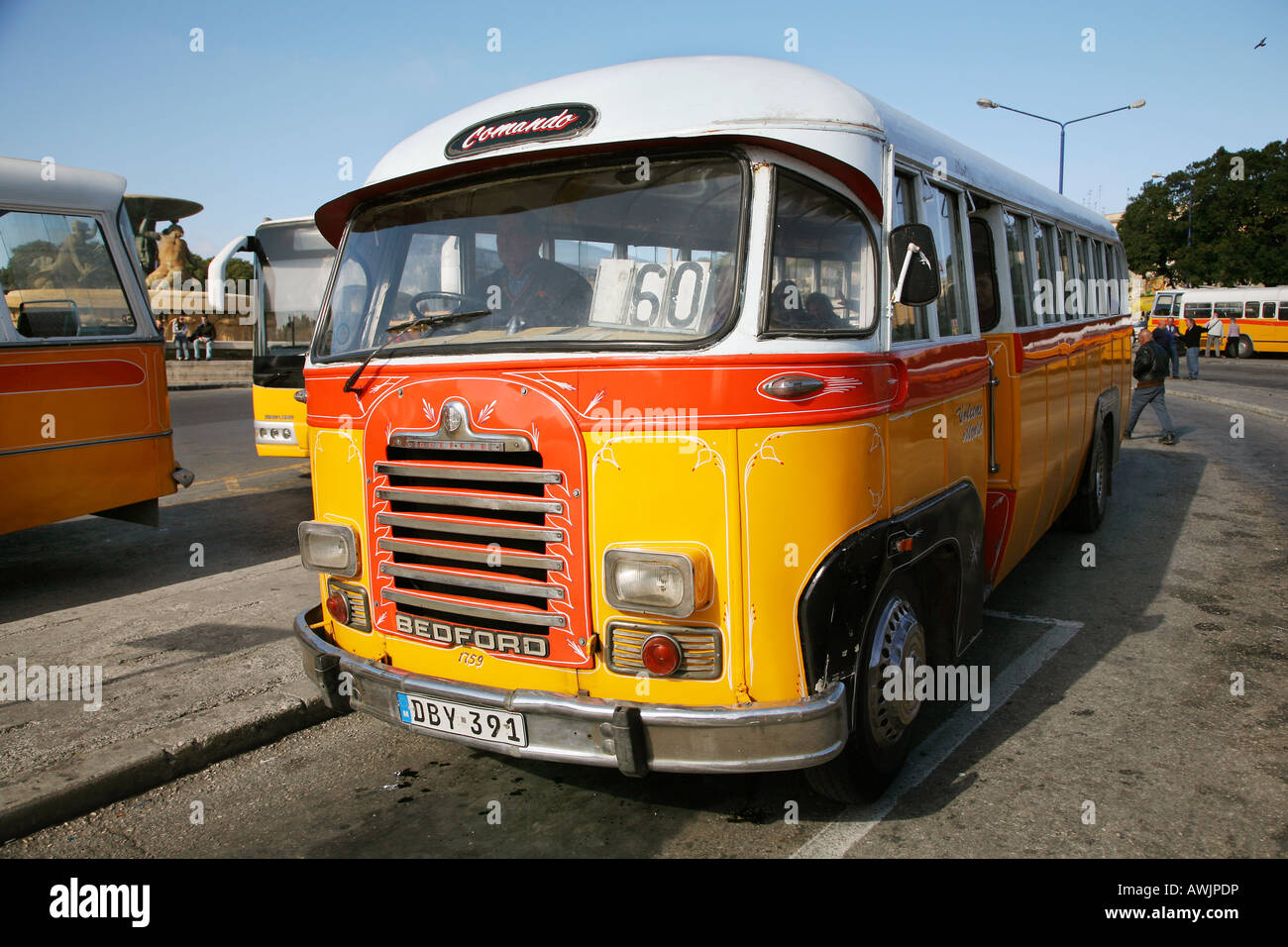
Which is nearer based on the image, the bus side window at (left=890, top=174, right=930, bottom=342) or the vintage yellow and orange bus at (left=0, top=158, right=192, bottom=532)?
the bus side window at (left=890, top=174, right=930, bottom=342)

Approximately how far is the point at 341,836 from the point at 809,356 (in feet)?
8.20

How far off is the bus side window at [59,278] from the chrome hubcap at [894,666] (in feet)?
21.6

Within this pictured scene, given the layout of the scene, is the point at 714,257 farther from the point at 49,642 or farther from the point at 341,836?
the point at 49,642

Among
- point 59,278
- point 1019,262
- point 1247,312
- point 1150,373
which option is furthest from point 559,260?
point 1247,312

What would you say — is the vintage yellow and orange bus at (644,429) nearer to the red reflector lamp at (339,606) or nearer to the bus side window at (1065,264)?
the red reflector lamp at (339,606)

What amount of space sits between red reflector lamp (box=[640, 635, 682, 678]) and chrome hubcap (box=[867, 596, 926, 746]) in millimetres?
767

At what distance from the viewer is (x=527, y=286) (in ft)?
12.1

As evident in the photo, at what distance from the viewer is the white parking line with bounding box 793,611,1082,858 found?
3498 millimetres

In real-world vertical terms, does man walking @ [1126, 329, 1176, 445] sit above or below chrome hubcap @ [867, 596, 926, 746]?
above

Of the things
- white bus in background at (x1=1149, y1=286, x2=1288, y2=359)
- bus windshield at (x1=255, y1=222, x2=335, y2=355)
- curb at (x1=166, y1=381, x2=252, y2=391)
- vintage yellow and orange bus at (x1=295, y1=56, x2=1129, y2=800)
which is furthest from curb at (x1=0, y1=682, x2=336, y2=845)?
white bus in background at (x1=1149, y1=286, x2=1288, y2=359)

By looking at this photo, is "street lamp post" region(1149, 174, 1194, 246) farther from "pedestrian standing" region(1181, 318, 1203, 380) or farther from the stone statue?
the stone statue

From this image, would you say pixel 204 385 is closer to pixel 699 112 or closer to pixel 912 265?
pixel 699 112

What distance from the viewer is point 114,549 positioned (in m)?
8.83

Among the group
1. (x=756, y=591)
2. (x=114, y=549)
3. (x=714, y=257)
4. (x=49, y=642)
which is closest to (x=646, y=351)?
(x=714, y=257)
